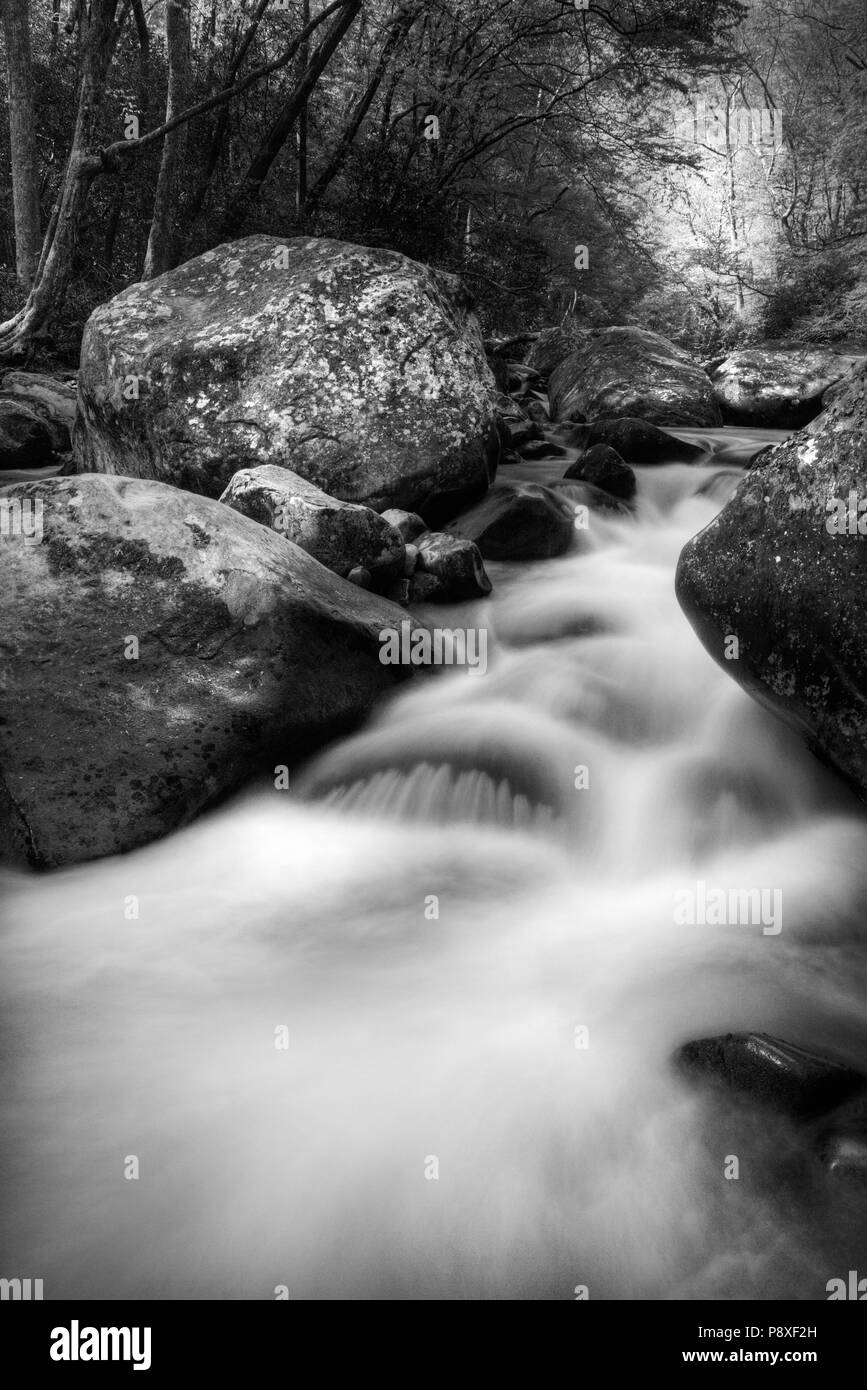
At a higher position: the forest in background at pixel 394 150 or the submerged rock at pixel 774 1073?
the forest in background at pixel 394 150

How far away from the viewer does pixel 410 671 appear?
15.5ft

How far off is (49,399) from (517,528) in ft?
17.1

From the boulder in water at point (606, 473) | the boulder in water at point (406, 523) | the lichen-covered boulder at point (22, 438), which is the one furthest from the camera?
the lichen-covered boulder at point (22, 438)

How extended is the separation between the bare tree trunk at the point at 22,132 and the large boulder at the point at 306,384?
8.11 m

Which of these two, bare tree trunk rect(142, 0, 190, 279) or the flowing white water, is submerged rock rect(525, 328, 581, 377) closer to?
bare tree trunk rect(142, 0, 190, 279)

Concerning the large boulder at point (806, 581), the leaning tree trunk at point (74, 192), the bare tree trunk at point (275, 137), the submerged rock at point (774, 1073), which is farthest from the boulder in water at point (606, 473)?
the bare tree trunk at point (275, 137)

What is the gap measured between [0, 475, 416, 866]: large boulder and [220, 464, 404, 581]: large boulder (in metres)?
0.86

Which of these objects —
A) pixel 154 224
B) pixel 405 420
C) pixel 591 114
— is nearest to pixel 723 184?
pixel 591 114

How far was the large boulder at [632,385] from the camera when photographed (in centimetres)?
994

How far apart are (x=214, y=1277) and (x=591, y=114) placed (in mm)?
14090

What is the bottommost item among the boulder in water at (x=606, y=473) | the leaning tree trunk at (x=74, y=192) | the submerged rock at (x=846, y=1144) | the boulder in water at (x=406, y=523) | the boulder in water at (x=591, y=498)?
the submerged rock at (x=846, y=1144)

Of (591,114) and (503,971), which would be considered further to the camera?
(591,114)

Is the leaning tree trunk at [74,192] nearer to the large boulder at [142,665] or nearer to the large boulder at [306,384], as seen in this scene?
the large boulder at [306,384]

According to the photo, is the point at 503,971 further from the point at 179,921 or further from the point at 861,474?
the point at 861,474
